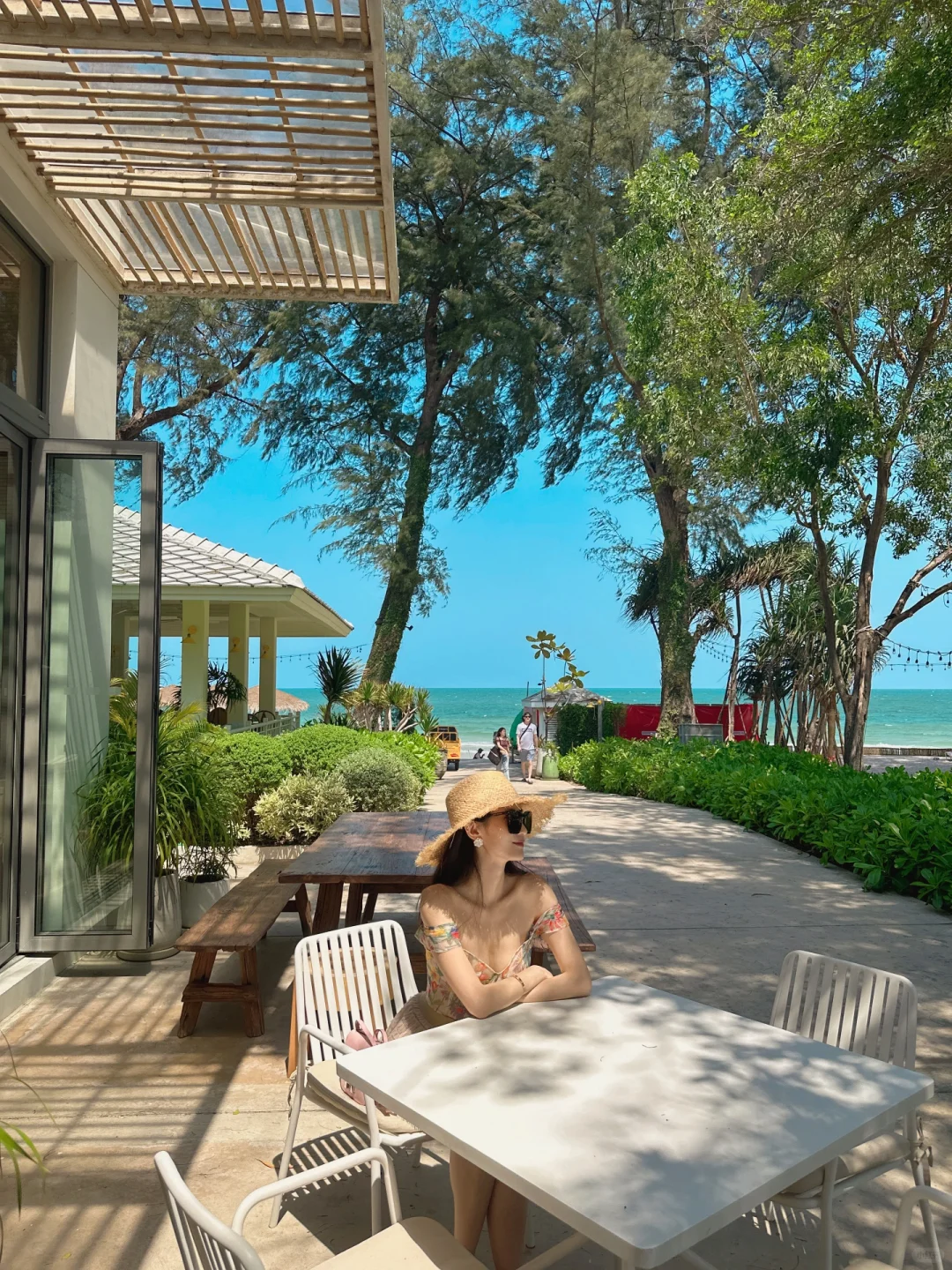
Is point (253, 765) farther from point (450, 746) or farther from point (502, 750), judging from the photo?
point (450, 746)

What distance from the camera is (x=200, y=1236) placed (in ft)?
5.48

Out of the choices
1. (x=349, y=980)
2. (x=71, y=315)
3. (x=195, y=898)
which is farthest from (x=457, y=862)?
(x=71, y=315)

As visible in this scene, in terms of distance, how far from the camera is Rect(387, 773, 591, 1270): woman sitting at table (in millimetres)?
2885

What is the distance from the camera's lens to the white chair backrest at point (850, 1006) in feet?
9.51

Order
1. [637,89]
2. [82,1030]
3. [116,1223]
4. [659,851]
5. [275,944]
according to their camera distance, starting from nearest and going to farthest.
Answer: [116,1223] → [82,1030] → [275,944] → [659,851] → [637,89]

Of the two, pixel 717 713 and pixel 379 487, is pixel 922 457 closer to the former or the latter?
pixel 379 487

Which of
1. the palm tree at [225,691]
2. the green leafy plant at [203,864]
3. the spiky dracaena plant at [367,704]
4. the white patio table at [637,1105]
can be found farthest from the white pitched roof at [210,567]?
the white patio table at [637,1105]

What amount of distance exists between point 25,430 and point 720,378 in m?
10.6

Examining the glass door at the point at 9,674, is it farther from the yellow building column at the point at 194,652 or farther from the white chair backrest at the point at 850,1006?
the yellow building column at the point at 194,652

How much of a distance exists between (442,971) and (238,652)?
53.0 ft

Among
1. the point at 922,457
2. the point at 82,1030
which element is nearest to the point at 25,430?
the point at 82,1030

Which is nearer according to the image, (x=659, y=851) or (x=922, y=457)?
(x=659, y=851)

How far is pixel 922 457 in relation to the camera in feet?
45.1

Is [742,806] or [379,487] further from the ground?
[379,487]
